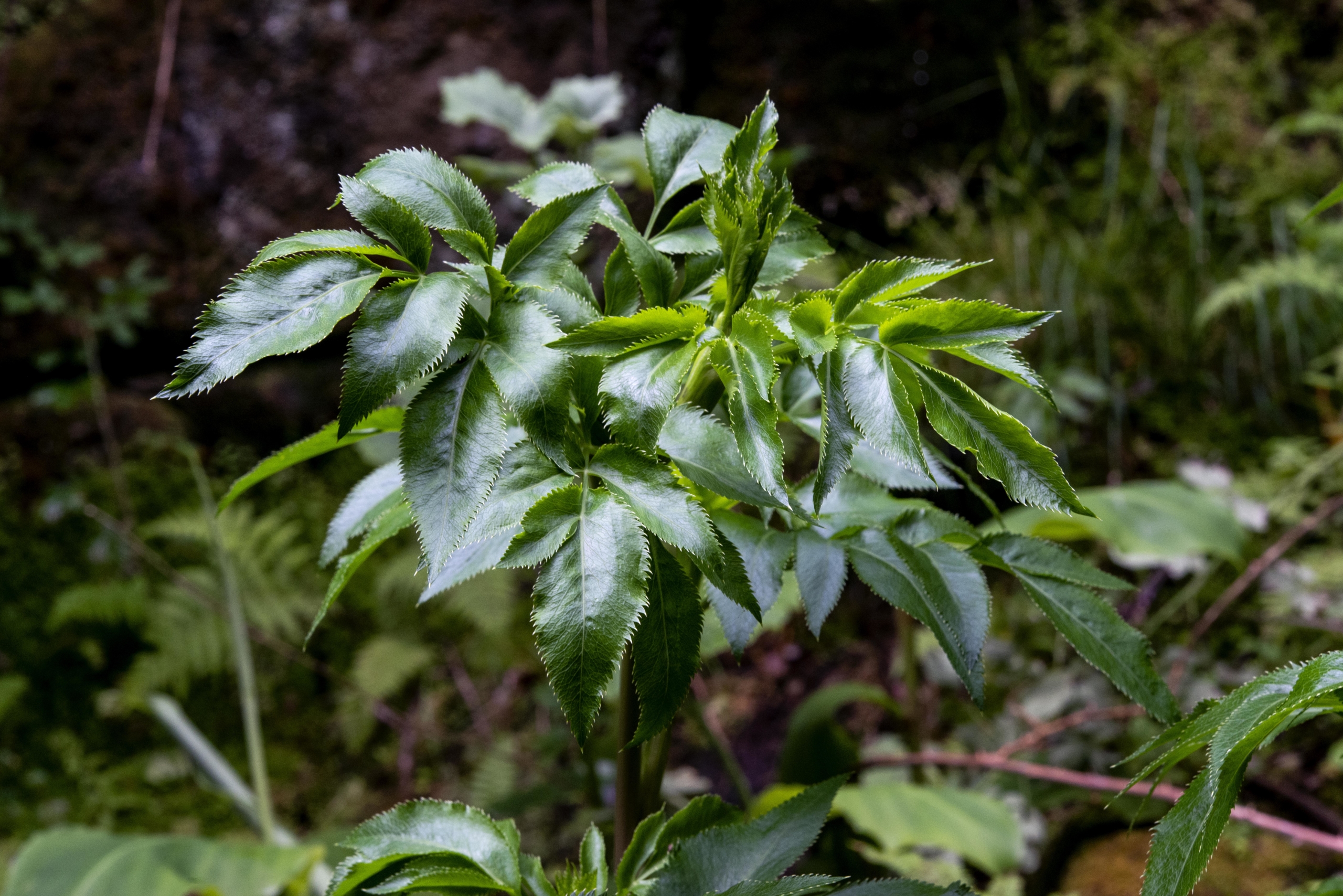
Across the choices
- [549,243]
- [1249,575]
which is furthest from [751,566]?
[1249,575]

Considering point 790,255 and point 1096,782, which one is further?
point 1096,782

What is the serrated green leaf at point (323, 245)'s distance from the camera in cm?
51

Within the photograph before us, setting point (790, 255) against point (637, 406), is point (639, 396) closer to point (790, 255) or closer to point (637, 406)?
point (637, 406)

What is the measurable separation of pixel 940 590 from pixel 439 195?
440mm

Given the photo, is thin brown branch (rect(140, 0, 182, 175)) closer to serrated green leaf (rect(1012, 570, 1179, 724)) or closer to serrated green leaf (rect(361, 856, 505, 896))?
serrated green leaf (rect(361, 856, 505, 896))

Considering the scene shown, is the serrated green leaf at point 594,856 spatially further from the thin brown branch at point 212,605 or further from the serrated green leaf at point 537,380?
the thin brown branch at point 212,605

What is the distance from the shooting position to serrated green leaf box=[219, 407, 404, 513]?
630mm

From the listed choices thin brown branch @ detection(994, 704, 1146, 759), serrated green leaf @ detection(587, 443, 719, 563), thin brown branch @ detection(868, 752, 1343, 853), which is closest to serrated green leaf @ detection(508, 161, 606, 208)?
serrated green leaf @ detection(587, 443, 719, 563)

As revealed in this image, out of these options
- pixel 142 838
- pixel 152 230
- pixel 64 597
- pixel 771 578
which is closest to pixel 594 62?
pixel 152 230

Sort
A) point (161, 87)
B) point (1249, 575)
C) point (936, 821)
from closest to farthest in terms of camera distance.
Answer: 1. point (936, 821)
2. point (1249, 575)
3. point (161, 87)

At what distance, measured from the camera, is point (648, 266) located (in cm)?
62

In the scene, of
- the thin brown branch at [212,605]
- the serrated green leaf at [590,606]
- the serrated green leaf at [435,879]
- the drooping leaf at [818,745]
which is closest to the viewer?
the serrated green leaf at [590,606]

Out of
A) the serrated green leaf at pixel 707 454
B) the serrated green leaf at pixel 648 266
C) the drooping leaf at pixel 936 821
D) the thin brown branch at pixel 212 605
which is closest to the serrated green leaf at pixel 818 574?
the serrated green leaf at pixel 707 454

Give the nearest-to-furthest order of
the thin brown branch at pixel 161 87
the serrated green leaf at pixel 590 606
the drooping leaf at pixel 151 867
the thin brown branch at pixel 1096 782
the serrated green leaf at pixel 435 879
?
the serrated green leaf at pixel 590 606
the serrated green leaf at pixel 435 879
the thin brown branch at pixel 1096 782
the drooping leaf at pixel 151 867
the thin brown branch at pixel 161 87
